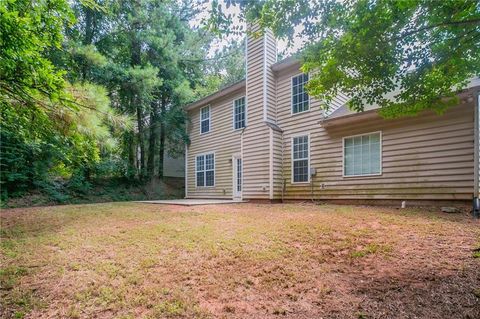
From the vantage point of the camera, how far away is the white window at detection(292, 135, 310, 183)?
30.0 feet

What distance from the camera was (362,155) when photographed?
7961 millimetres

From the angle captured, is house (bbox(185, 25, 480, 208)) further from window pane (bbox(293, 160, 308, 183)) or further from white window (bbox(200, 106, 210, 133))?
white window (bbox(200, 106, 210, 133))

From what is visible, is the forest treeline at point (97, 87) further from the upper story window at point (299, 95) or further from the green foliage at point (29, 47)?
the upper story window at point (299, 95)

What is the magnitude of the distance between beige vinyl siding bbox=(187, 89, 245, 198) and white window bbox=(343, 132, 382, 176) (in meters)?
4.70

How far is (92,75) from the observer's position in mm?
11961

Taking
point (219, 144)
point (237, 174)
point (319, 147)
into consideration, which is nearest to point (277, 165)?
point (319, 147)

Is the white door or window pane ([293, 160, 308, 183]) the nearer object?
window pane ([293, 160, 308, 183])

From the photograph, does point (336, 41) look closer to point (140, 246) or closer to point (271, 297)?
point (271, 297)

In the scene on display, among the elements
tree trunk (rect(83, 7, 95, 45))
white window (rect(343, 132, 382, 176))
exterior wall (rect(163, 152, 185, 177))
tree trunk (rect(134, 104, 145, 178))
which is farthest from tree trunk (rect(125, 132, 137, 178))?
white window (rect(343, 132, 382, 176))

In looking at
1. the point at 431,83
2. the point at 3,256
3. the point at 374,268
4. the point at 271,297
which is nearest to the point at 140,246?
the point at 3,256

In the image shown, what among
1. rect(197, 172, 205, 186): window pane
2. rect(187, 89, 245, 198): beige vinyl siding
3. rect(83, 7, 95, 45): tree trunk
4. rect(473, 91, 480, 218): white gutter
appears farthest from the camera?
rect(197, 172, 205, 186): window pane

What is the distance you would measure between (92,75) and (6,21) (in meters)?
9.89

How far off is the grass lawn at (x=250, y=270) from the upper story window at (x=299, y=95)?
17.0ft

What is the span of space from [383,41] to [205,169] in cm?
1057
